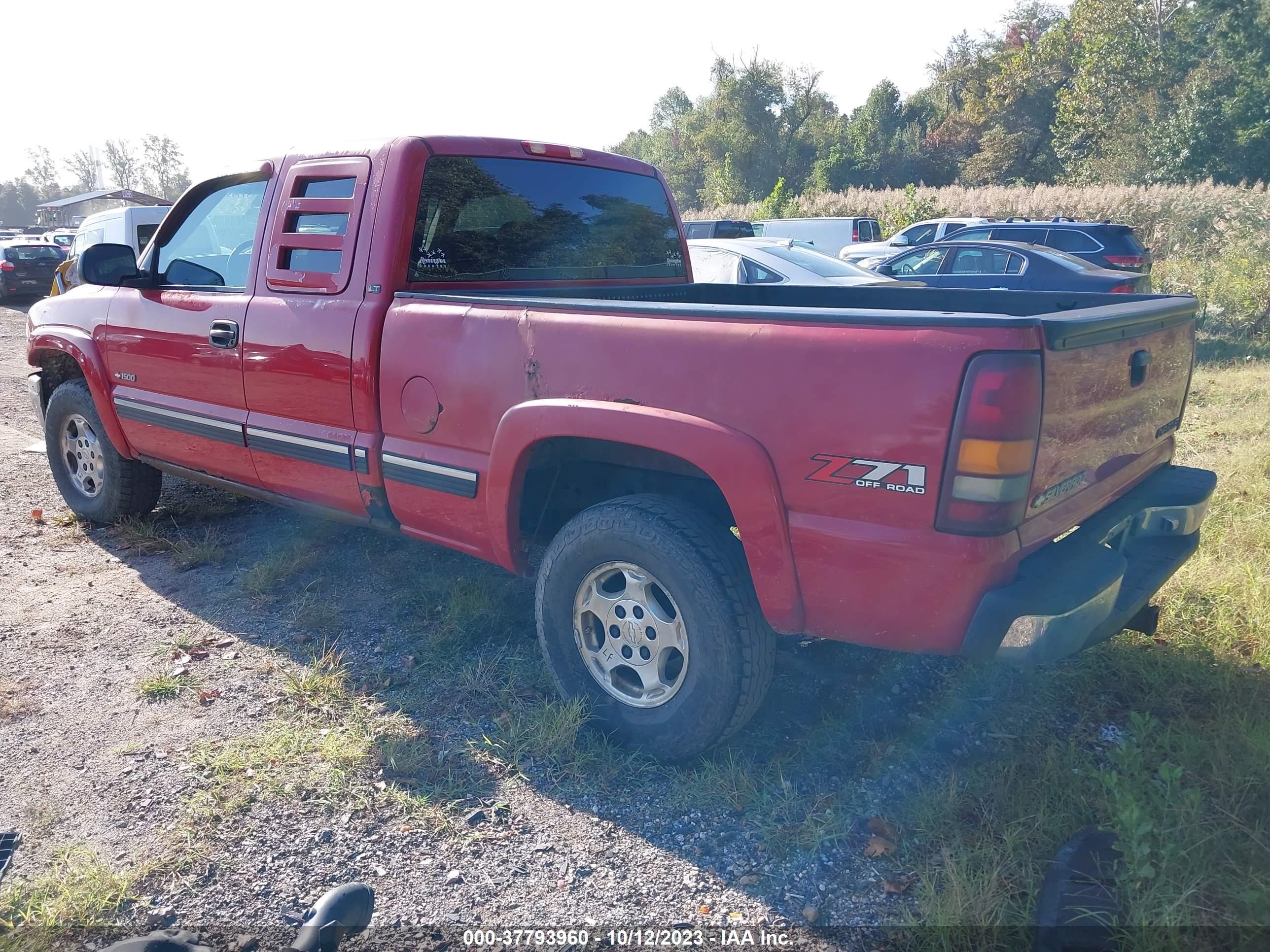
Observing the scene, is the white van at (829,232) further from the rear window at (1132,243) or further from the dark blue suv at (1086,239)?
the rear window at (1132,243)

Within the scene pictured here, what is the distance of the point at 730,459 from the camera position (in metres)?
2.56

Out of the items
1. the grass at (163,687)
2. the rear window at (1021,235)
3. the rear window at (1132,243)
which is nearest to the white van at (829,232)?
the rear window at (1021,235)

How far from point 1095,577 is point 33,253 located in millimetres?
24593

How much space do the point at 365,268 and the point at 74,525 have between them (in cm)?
328

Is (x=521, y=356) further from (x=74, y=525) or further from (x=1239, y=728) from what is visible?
(x=74, y=525)

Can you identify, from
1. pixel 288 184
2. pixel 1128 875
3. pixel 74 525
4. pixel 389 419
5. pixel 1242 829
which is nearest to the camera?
pixel 1128 875

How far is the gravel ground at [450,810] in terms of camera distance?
2434mm

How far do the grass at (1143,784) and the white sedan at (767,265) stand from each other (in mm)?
4672

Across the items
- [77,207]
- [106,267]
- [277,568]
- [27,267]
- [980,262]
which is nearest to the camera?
[106,267]

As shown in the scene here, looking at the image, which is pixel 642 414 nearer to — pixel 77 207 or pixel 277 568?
pixel 277 568

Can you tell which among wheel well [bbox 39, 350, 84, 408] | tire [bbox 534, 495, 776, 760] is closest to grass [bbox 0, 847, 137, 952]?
tire [bbox 534, 495, 776, 760]

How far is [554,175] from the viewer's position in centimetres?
407

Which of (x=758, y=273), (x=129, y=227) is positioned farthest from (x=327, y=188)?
(x=129, y=227)

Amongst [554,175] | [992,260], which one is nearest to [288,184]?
[554,175]
